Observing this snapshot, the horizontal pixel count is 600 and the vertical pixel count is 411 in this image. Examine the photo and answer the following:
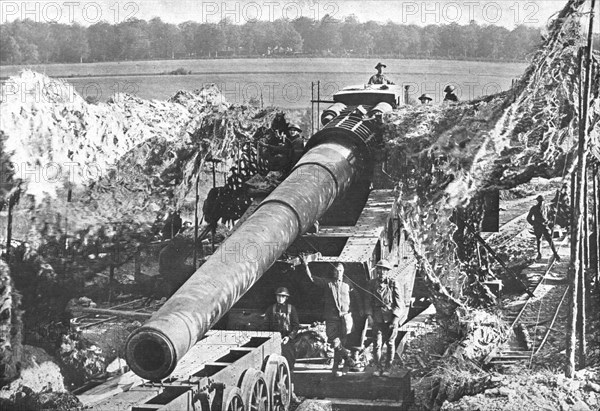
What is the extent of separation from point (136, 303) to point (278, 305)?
1.59 metres

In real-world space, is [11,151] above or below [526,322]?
above

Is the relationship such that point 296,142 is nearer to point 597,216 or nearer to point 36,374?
point 597,216

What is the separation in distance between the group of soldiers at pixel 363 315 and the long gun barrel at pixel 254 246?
2.01 feet

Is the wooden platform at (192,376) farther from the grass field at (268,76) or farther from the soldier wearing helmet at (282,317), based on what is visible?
the grass field at (268,76)

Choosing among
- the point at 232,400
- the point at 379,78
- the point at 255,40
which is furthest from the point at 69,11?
the point at 232,400

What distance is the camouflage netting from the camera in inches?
371

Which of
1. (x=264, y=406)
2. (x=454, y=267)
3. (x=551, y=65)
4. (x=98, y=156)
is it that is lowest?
(x=264, y=406)

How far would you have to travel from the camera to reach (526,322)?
9.48m

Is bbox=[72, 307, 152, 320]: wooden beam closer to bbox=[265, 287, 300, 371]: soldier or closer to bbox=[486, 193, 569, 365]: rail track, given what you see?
bbox=[265, 287, 300, 371]: soldier

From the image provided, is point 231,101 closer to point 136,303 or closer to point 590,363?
point 136,303

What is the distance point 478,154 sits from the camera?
32.1 feet

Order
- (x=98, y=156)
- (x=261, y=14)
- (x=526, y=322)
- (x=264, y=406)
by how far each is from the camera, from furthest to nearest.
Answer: (x=98, y=156)
(x=261, y=14)
(x=526, y=322)
(x=264, y=406)

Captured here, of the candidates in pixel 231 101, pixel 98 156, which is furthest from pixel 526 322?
pixel 98 156

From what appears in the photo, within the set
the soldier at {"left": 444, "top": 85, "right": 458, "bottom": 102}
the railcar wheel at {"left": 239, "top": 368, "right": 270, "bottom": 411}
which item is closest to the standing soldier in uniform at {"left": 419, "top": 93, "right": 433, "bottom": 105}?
the soldier at {"left": 444, "top": 85, "right": 458, "bottom": 102}
